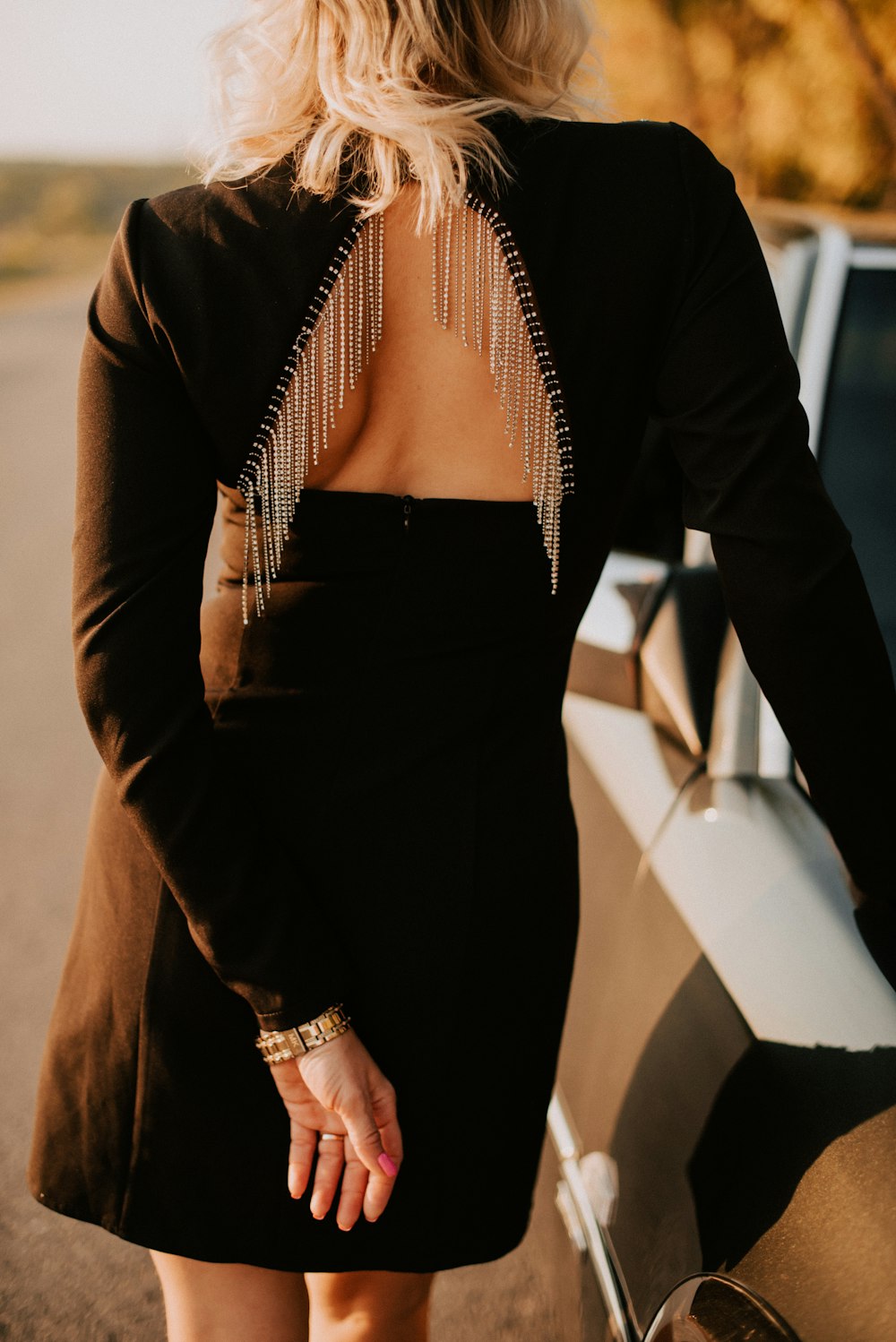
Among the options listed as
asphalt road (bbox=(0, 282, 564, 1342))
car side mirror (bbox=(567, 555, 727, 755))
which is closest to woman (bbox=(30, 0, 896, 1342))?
asphalt road (bbox=(0, 282, 564, 1342))

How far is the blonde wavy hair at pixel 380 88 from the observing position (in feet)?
3.70

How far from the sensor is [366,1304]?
1.51 metres

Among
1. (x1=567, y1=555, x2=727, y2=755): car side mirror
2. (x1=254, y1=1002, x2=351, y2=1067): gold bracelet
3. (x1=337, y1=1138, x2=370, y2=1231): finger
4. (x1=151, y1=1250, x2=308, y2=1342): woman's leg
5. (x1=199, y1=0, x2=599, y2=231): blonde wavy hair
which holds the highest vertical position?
(x1=199, y1=0, x2=599, y2=231): blonde wavy hair

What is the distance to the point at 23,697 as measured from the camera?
5.28m

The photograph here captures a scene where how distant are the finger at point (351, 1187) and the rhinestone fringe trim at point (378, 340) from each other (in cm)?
68

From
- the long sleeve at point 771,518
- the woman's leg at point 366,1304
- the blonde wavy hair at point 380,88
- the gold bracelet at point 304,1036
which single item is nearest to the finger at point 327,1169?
the gold bracelet at point 304,1036

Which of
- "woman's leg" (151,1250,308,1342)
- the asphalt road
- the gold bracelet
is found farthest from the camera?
the asphalt road

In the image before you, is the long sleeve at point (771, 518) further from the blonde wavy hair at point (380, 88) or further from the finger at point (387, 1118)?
the finger at point (387, 1118)

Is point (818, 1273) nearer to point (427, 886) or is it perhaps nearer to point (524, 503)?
point (427, 886)

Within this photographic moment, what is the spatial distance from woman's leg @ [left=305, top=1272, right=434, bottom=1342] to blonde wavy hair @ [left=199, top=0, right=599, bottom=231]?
1.23 metres

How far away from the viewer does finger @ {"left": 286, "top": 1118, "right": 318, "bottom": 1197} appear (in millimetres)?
1294

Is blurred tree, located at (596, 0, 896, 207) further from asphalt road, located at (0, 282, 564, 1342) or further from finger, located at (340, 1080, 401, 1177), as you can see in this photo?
finger, located at (340, 1080, 401, 1177)

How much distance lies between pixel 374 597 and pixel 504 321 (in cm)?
30

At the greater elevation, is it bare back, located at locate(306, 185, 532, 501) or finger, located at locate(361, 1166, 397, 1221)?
bare back, located at locate(306, 185, 532, 501)
